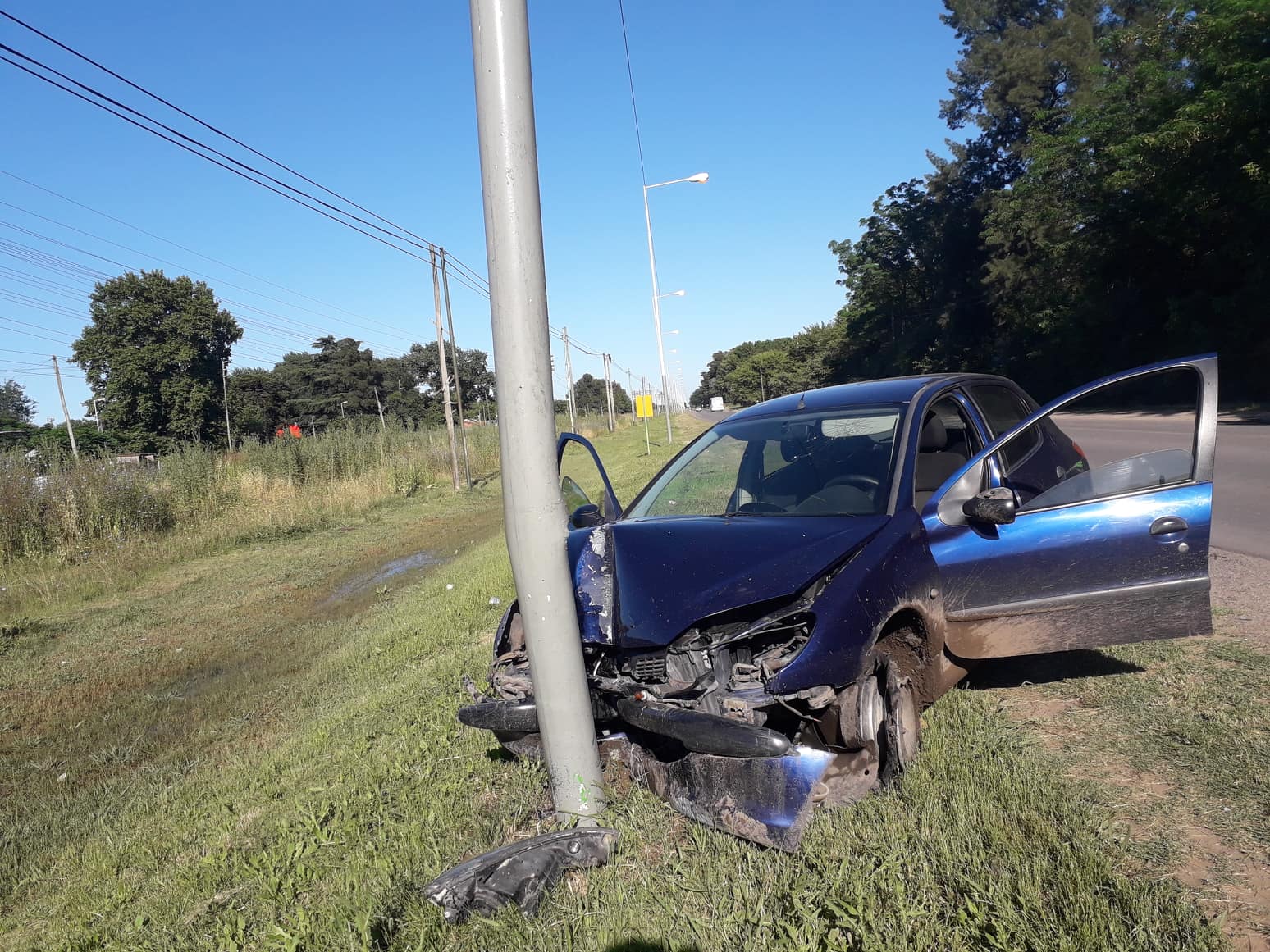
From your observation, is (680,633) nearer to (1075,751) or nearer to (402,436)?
(1075,751)

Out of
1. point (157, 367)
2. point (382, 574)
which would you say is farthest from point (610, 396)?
point (382, 574)

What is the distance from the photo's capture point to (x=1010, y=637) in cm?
395

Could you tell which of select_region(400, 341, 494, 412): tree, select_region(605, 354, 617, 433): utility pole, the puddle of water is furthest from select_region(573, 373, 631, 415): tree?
the puddle of water

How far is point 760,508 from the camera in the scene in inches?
176

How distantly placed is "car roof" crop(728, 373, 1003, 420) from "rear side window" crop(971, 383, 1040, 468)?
0.35ft

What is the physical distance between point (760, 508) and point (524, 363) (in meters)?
1.72

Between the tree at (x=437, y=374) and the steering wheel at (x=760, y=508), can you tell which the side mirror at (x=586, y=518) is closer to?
the steering wheel at (x=760, y=508)

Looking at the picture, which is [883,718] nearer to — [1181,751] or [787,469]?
[1181,751]

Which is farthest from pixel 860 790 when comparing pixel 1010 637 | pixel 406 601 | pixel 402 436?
pixel 402 436

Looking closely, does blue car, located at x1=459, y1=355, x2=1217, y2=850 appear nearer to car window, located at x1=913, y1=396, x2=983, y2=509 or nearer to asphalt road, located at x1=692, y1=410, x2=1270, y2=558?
car window, located at x1=913, y1=396, x2=983, y2=509

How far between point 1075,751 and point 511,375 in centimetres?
281

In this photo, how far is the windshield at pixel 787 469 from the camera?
4.20 meters

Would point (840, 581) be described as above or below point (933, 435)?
below

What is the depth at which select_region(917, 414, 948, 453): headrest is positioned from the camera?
4543 mm
